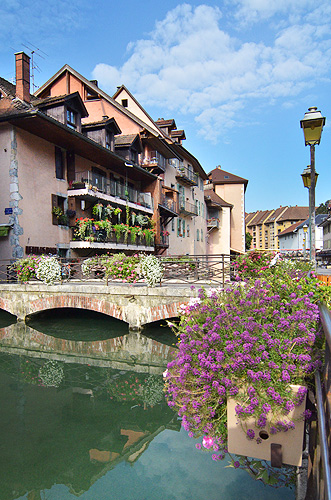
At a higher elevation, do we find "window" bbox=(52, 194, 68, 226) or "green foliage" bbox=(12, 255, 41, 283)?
"window" bbox=(52, 194, 68, 226)

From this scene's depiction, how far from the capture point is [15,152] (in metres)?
16.0

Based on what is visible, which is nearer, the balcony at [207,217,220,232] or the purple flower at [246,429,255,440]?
the purple flower at [246,429,255,440]

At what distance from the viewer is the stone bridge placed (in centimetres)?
1109

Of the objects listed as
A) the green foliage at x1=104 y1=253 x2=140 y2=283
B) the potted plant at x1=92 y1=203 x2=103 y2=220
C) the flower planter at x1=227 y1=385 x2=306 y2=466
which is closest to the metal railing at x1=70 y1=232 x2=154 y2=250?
the potted plant at x1=92 y1=203 x2=103 y2=220

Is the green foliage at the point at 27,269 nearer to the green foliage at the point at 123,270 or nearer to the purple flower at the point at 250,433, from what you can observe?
the green foliage at the point at 123,270

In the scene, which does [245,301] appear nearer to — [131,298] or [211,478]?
[211,478]

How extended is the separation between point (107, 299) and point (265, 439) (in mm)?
9341

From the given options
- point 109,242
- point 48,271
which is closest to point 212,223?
point 109,242

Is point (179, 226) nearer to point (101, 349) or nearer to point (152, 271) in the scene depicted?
point (152, 271)

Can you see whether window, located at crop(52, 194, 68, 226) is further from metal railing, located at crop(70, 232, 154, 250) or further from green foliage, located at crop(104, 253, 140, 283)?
green foliage, located at crop(104, 253, 140, 283)

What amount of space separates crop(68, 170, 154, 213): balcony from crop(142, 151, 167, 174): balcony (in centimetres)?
318

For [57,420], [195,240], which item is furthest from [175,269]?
[195,240]

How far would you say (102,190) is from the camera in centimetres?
1955

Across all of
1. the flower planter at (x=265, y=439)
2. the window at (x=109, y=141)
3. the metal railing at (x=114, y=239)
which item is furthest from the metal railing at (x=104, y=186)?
the flower planter at (x=265, y=439)
